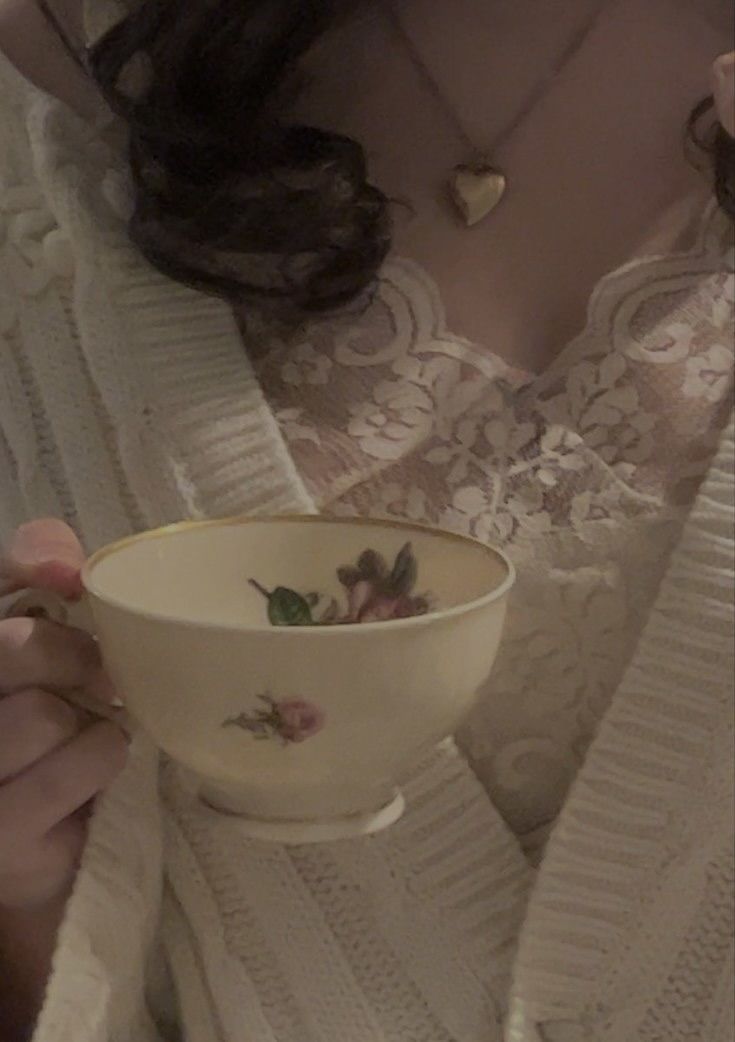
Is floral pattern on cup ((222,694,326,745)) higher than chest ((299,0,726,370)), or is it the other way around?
chest ((299,0,726,370))

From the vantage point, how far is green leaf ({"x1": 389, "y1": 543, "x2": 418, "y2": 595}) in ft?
1.76

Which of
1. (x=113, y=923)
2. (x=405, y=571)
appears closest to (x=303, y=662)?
(x=405, y=571)

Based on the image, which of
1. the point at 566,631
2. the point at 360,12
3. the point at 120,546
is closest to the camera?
the point at 120,546

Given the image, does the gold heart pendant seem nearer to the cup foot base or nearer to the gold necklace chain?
the gold necklace chain

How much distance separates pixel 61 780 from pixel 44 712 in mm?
34

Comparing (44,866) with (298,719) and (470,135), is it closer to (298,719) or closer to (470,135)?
(298,719)

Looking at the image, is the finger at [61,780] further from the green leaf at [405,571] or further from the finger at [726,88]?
the finger at [726,88]

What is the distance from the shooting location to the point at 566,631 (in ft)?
2.01

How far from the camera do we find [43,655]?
20.0 inches

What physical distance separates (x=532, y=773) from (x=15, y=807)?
0.79 feet

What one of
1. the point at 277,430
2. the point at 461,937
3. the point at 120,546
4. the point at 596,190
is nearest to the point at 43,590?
the point at 120,546

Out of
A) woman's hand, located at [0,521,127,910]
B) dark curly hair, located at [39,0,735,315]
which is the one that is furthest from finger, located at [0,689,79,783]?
dark curly hair, located at [39,0,735,315]

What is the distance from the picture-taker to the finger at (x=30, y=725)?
0.52 m

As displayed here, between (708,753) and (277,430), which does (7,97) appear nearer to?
(277,430)
